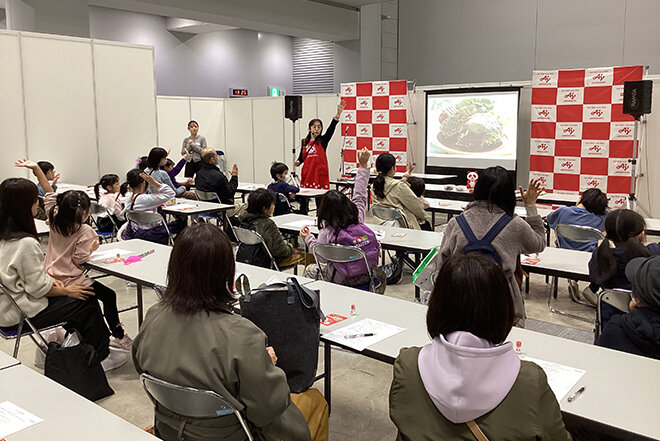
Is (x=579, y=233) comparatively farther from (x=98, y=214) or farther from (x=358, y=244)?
(x=98, y=214)

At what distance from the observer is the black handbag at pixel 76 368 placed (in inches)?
109

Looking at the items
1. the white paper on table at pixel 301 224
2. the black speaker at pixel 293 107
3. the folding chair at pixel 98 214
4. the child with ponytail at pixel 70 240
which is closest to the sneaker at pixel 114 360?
the child with ponytail at pixel 70 240

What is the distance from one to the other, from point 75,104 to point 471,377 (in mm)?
7683

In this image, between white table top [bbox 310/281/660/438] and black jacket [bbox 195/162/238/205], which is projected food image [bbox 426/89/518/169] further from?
white table top [bbox 310/281/660/438]

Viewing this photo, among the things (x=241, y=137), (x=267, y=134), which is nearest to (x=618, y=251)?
(x=267, y=134)

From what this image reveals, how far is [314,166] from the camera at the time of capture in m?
8.26

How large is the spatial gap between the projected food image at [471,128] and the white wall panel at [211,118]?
4901mm

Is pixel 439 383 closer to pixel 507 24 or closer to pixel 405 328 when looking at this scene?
pixel 405 328

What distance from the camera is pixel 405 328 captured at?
7.56 ft

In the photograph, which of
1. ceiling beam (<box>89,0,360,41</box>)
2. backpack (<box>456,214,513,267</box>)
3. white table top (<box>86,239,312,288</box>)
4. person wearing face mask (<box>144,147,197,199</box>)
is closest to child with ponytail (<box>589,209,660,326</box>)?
backpack (<box>456,214,513,267</box>)

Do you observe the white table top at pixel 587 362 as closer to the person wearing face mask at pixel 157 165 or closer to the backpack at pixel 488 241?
the backpack at pixel 488 241

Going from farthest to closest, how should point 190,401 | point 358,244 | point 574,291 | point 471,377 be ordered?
point 574,291
point 358,244
point 190,401
point 471,377

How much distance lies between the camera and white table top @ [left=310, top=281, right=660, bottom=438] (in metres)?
1.59

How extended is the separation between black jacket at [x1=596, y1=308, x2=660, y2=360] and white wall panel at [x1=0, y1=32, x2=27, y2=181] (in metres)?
7.21
